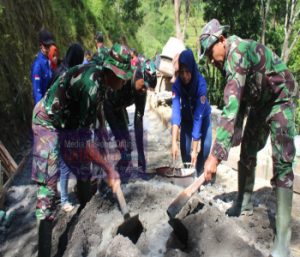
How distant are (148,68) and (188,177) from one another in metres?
1.44

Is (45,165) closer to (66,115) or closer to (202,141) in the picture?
(66,115)

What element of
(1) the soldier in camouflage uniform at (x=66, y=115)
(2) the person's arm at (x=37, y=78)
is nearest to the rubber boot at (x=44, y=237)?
(1) the soldier in camouflage uniform at (x=66, y=115)

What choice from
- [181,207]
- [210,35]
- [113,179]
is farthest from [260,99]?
[113,179]

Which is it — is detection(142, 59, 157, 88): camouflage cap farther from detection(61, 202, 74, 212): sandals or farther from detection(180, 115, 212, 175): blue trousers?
detection(61, 202, 74, 212): sandals

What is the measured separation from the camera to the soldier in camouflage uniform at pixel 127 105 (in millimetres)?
4156

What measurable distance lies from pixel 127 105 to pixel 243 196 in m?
1.68

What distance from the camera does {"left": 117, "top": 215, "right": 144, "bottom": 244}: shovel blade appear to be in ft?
10.4

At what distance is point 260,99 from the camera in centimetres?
305

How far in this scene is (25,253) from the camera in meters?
3.86

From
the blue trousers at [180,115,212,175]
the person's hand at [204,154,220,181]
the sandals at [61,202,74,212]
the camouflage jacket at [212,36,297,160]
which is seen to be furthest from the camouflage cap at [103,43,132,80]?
the sandals at [61,202,74,212]

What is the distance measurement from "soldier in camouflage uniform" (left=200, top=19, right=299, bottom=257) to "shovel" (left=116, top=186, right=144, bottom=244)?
0.85m

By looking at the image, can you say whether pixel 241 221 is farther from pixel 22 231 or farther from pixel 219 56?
pixel 22 231

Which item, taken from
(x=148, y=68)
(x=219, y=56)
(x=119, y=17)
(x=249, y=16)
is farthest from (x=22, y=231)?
(x=119, y=17)

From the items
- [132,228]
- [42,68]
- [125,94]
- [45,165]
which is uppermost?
[42,68]
